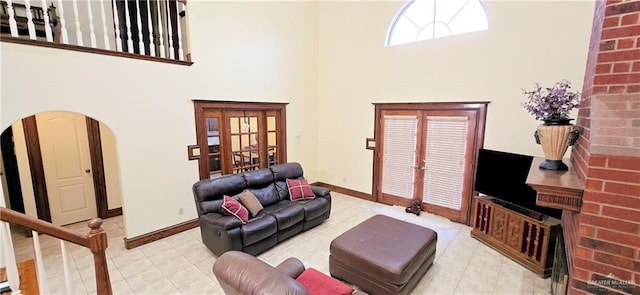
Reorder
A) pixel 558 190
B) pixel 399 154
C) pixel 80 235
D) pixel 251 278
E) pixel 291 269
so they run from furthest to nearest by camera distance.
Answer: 1. pixel 399 154
2. pixel 291 269
3. pixel 558 190
4. pixel 80 235
5. pixel 251 278

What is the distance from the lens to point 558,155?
2.06 metres

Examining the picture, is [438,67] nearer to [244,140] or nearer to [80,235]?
[244,140]

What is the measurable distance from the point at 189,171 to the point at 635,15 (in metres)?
4.69

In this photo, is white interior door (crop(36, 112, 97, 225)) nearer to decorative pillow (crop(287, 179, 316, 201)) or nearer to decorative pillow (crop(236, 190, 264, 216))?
decorative pillow (crop(236, 190, 264, 216))

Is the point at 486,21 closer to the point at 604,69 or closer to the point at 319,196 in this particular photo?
the point at 604,69

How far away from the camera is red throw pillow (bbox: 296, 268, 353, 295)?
1.96 metres

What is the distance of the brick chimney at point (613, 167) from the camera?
1449mm

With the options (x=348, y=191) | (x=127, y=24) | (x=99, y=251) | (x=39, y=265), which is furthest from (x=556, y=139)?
(x=127, y=24)

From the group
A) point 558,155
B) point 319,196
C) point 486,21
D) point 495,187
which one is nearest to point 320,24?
point 486,21

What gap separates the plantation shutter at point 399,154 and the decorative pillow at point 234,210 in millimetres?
2907

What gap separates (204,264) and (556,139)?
12.1 ft

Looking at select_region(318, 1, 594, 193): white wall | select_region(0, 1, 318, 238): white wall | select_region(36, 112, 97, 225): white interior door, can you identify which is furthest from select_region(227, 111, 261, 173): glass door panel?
select_region(36, 112, 97, 225): white interior door

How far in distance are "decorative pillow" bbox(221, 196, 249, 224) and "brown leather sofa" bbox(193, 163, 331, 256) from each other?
79 mm

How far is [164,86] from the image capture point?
12.0ft
